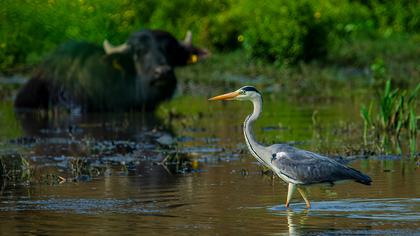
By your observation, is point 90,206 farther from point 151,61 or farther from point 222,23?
point 222,23

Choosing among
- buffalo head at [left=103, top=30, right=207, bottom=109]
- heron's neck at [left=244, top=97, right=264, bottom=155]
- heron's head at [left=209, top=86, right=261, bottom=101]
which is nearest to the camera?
heron's neck at [left=244, top=97, right=264, bottom=155]

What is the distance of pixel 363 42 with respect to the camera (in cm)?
2997

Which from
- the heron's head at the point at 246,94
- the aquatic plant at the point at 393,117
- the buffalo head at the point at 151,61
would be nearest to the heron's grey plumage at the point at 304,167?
the heron's head at the point at 246,94

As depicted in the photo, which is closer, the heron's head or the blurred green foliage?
the heron's head

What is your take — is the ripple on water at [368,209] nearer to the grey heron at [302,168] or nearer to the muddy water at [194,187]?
the muddy water at [194,187]

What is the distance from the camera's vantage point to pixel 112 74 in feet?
70.5

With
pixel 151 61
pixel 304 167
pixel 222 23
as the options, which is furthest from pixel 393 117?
pixel 222 23

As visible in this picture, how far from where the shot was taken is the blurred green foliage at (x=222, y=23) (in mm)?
25484

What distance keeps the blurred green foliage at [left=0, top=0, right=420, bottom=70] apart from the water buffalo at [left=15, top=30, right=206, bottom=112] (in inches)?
84.4

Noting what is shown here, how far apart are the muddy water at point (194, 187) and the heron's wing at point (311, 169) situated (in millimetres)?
251

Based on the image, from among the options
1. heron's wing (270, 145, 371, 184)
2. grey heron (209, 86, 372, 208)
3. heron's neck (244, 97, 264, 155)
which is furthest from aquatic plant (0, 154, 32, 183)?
heron's wing (270, 145, 371, 184)

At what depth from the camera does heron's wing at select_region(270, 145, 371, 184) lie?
33.9ft

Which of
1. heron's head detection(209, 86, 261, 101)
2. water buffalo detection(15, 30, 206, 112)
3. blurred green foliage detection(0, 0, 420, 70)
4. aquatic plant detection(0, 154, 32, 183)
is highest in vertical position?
blurred green foliage detection(0, 0, 420, 70)

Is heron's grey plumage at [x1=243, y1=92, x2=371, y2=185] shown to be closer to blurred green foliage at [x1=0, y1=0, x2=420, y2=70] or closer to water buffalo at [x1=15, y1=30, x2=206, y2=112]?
water buffalo at [x1=15, y1=30, x2=206, y2=112]
